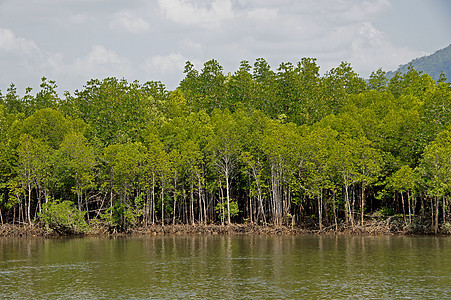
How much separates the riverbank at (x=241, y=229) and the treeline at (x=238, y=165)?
134cm

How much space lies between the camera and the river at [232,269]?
3731 centimetres

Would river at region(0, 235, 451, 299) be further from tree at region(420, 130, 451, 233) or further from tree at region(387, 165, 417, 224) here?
tree at region(387, 165, 417, 224)

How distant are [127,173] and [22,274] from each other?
37.7 m

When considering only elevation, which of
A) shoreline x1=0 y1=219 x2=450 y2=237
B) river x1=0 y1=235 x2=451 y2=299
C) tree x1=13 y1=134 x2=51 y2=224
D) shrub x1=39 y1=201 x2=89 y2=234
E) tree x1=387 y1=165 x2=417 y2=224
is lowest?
river x1=0 y1=235 x2=451 y2=299

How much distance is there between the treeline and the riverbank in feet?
4.41

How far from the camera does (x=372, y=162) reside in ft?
253

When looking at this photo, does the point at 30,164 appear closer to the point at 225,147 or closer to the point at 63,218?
the point at 63,218

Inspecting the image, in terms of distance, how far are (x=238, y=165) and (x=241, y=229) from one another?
11.0 metres

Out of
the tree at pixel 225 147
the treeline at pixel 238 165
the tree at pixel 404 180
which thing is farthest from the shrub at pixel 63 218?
the tree at pixel 404 180

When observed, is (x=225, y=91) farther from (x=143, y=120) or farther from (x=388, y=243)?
(x=388, y=243)

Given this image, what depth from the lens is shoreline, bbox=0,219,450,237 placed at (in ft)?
250

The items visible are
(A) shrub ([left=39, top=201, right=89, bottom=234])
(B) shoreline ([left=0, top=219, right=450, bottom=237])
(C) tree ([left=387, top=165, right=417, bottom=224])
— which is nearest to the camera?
(C) tree ([left=387, top=165, right=417, bottom=224])

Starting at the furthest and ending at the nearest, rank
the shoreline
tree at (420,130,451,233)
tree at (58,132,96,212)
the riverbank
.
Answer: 1. tree at (58,132,96,212)
2. the shoreline
3. the riverbank
4. tree at (420,130,451,233)

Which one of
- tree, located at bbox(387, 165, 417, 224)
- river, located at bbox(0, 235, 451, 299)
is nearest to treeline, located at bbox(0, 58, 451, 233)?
tree, located at bbox(387, 165, 417, 224)
